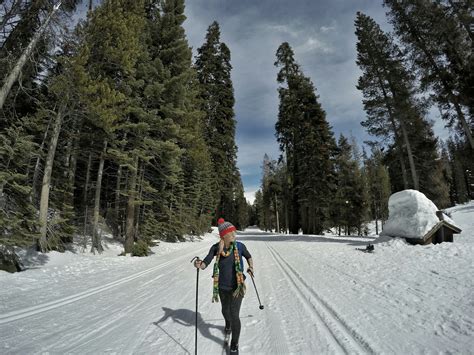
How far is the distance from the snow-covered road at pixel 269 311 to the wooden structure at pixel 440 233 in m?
2.73

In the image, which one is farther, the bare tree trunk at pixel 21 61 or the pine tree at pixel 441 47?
the pine tree at pixel 441 47

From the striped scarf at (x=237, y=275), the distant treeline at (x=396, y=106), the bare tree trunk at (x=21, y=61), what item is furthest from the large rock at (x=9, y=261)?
the distant treeline at (x=396, y=106)

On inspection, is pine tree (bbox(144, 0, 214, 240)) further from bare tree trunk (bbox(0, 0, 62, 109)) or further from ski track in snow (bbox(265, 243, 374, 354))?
ski track in snow (bbox(265, 243, 374, 354))

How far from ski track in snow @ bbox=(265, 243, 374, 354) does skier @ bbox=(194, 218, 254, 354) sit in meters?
1.37

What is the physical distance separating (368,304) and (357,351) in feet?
6.60

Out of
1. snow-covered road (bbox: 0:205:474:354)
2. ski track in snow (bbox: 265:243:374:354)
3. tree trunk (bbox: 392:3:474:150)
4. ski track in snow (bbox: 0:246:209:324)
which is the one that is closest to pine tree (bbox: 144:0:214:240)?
ski track in snow (bbox: 0:246:209:324)

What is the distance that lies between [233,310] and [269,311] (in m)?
1.60

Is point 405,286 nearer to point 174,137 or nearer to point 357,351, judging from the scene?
point 357,351

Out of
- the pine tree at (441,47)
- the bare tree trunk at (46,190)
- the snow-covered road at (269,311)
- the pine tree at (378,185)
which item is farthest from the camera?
the pine tree at (378,185)

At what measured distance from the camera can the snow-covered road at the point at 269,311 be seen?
3.54 meters

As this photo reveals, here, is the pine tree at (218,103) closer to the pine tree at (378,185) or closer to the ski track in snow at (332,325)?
the pine tree at (378,185)

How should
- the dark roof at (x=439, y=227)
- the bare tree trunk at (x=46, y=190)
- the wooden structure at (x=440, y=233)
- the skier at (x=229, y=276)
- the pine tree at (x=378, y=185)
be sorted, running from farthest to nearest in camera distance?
1. the pine tree at (x=378, y=185)
2. the wooden structure at (x=440, y=233)
3. the dark roof at (x=439, y=227)
4. the bare tree trunk at (x=46, y=190)
5. the skier at (x=229, y=276)

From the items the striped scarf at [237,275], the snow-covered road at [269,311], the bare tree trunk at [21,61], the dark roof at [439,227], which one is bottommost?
the snow-covered road at [269,311]

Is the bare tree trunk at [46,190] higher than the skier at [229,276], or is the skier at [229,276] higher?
the bare tree trunk at [46,190]
